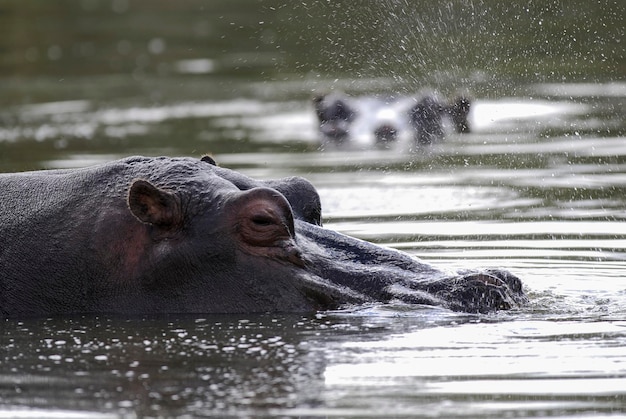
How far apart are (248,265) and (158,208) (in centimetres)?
47

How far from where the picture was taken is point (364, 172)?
11492 mm

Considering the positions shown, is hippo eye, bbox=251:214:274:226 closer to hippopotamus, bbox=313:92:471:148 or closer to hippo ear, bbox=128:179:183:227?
hippo ear, bbox=128:179:183:227

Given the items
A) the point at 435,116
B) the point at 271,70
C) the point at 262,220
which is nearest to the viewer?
the point at 262,220

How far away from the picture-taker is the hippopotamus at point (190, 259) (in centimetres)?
609

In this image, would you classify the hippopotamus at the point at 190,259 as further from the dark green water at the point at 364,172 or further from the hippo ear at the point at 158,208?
the dark green water at the point at 364,172


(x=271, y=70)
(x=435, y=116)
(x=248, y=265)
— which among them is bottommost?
(x=248, y=265)

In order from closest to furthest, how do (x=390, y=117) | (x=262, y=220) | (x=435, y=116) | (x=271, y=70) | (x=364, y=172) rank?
(x=262, y=220) < (x=364, y=172) < (x=435, y=116) < (x=390, y=117) < (x=271, y=70)

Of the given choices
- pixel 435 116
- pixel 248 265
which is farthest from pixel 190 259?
pixel 435 116

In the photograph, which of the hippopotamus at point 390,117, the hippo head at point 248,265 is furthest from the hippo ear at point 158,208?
the hippopotamus at point 390,117

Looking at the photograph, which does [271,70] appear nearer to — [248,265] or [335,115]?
[335,115]

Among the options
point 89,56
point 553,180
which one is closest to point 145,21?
point 89,56

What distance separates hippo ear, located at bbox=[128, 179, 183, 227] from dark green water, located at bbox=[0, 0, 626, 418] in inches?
18.0

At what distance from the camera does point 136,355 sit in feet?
18.7

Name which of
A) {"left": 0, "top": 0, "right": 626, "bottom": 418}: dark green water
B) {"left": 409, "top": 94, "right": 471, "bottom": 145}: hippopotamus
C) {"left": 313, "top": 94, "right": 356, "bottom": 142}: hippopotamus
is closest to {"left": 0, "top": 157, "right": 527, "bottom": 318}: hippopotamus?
{"left": 0, "top": 0, "right": 626, "bottom": 418}: dark green water
